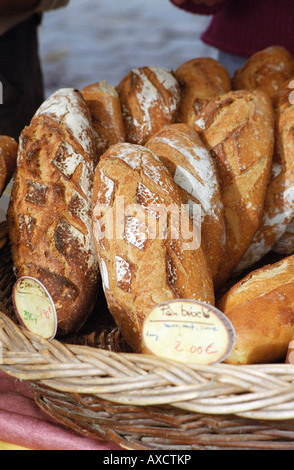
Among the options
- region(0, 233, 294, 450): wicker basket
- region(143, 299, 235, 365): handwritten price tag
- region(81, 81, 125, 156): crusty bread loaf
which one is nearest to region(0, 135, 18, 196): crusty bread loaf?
region(81, 81, 125, 156): crusty bread loaf

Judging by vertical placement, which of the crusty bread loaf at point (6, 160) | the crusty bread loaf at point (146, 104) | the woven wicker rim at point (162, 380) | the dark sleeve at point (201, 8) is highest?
the dark sleeve at point (201, 8)

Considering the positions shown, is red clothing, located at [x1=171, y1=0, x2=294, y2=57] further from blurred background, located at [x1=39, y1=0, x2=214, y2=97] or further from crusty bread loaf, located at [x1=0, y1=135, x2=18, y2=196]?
blurred background, located at [x1=39, y1=0, x2=214, y2=97]

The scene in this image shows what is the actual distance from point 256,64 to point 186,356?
4.52ft

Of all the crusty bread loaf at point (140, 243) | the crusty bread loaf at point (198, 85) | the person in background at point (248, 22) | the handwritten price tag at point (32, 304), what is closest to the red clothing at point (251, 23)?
the person in background at point (248, 22)

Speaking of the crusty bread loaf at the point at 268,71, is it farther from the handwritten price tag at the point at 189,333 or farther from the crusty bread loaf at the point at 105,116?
the handwritten price tag at the point at 189,333

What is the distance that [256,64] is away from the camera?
71.1 inches

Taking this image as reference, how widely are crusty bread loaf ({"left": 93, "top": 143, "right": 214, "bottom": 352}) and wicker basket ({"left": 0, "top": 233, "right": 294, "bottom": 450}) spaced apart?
24cm

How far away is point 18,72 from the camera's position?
2264 millimetres

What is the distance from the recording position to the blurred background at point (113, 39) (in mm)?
5602

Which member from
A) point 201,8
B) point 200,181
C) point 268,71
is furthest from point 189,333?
point 201,8

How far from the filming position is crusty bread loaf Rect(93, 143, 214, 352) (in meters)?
1.07

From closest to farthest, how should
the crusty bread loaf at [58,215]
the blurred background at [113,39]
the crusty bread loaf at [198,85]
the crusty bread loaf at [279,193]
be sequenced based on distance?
the crusty bread loaf at [58,215] → the crusty bread loaf at [279,193] → the crusty bread loaf at [198,85] → the blurred background at [113,39]

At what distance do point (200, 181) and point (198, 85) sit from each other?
580mm
